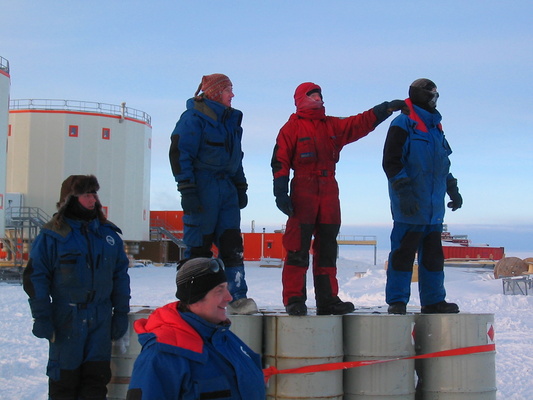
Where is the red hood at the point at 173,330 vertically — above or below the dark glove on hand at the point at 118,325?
above

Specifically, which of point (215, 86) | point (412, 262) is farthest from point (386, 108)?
point (215, 86)

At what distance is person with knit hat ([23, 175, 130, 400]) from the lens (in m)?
4.49

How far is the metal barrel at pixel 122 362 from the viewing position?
189 inches

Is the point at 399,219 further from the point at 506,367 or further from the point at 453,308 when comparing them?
the point at 506,367

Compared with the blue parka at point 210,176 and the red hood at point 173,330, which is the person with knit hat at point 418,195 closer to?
the blue parka at point 210,176

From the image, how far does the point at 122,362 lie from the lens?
4824mm

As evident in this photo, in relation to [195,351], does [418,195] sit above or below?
above

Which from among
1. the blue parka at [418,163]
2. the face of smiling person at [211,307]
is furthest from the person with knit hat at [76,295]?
the blue parka at [418,163]

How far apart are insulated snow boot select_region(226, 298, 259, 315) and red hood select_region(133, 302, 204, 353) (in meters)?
2.33

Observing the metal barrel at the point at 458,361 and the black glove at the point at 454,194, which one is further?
the black glove at the point at 454,194

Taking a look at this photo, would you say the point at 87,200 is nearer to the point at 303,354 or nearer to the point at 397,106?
the point at 303,354

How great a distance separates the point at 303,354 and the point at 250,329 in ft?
1.34

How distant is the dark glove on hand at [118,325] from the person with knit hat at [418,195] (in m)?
2.12

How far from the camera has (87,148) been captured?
110 ft
